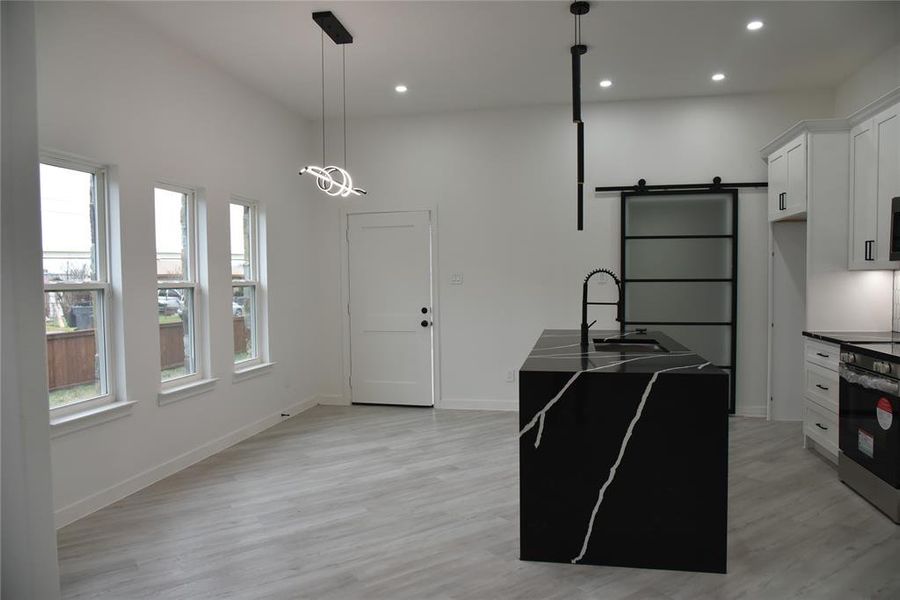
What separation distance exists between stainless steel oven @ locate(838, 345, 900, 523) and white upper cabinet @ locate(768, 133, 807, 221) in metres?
1.41

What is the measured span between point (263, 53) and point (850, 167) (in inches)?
170

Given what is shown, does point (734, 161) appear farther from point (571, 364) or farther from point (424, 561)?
point (424, 561)

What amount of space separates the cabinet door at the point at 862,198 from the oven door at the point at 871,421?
93 centimetres

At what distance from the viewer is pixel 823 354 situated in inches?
155

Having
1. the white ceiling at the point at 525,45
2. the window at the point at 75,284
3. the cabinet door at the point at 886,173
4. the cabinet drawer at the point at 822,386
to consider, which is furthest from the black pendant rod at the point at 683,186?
the window at the point at 75,284

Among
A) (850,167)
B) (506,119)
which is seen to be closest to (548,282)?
(506,119)

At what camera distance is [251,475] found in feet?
12.7

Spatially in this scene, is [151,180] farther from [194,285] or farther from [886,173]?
[886,173]

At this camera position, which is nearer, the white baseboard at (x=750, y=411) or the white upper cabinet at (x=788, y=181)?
the white upper cabinet at (x=788, y=181)

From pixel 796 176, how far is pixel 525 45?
2349 millimetres

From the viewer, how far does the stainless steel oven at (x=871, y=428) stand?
2.98 meters

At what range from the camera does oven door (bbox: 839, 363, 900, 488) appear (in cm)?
297

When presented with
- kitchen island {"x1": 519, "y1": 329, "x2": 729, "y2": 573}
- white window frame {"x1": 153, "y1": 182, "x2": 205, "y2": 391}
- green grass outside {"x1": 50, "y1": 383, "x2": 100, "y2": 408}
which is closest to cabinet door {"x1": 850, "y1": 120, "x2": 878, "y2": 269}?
kitchen island {"x1": 519, "y1": 329, "x2": 729, "y2": 573}

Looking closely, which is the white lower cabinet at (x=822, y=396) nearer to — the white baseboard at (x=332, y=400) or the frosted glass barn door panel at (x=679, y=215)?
the frosted glass barn door panel at (x=679, y=215)
